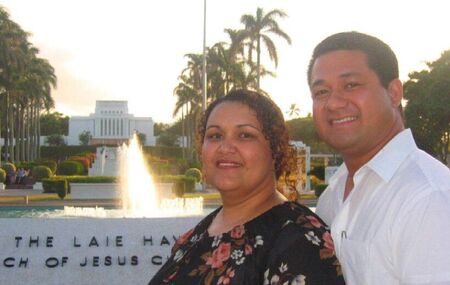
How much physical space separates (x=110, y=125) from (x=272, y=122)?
89.0m

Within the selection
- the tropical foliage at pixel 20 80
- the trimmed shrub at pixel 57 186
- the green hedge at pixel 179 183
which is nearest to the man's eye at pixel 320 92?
the green hedge at pixel 179 183

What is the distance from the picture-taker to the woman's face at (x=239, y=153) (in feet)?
8.29

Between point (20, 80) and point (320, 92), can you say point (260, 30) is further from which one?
point (320, 92)

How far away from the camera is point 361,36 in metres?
2.28

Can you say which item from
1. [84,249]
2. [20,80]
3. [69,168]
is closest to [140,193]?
[69,168]

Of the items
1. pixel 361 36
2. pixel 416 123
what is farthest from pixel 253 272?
pixel 416 123

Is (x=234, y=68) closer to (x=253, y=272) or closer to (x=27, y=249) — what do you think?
(x=27, y=249)

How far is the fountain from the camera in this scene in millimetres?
6605

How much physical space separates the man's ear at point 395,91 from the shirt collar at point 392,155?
0.16 meters

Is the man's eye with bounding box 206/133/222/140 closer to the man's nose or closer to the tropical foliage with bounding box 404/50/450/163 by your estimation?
the man's nose

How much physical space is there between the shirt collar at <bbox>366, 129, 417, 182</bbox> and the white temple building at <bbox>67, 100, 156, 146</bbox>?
85.3m

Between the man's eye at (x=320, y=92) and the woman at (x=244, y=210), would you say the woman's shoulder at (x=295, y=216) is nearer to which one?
the woman at (x=244, y=210)

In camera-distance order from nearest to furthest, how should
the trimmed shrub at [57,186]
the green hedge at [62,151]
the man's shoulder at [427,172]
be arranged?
the man's shoulder at [427,172], the trimmed shrub at [57,186], the green hedge at [62,151]

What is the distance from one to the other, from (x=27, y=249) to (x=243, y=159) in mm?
4839
